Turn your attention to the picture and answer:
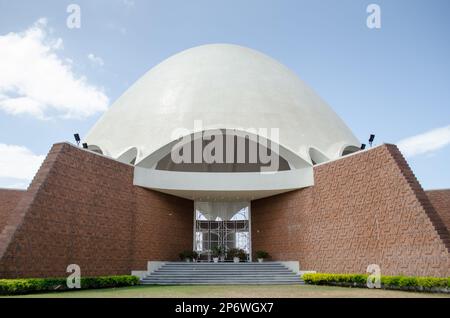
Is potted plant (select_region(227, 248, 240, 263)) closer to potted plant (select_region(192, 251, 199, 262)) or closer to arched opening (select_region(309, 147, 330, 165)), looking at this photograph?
potted plant (select_region(192, 251, 199, 262))

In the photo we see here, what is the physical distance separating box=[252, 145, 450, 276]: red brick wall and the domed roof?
7.78ft

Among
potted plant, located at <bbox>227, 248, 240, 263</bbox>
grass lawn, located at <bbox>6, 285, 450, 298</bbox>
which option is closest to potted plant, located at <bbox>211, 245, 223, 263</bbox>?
potted plant, located at <bbox>227, 248, 240, 263</bbox>

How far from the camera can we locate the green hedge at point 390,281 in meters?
10.9

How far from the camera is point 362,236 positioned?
14.1 metres

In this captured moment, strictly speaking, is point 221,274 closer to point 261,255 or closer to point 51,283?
point 261,255

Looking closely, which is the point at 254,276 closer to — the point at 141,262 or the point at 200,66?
the point at 141,262

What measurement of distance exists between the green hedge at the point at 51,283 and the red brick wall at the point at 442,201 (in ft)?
40.8

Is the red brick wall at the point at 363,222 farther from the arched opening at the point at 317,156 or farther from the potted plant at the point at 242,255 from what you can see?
the arched opening at the point at 317,156

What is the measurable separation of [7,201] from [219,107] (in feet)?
33.1

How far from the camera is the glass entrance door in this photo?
20547mm

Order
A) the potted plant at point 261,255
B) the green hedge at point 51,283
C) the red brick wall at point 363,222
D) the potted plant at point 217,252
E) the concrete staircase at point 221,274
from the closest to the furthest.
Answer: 1. the green hedge at point 51,283
2. the red brick wall at point 363,222
3. the concrete staircase at point 221,274
4. the potted plant at point 261,255
5. the potted plant at point 217,252

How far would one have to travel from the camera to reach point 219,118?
1877 cm

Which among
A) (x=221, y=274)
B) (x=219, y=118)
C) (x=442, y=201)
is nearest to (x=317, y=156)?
(x=219, y=118)

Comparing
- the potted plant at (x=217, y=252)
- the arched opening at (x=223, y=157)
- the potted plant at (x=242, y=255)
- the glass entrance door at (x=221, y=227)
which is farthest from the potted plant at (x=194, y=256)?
the arched opening at (x=223, y=157)
